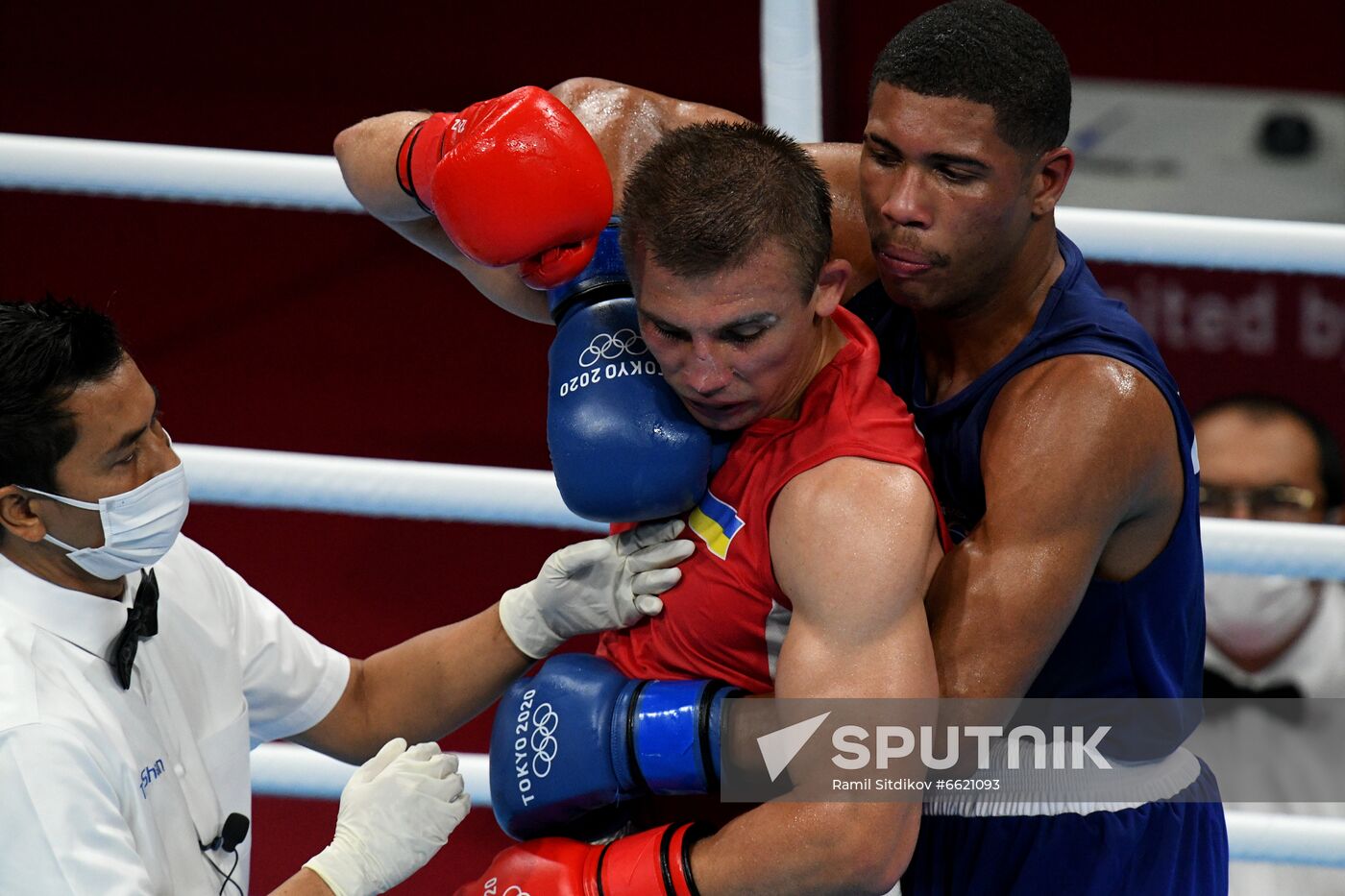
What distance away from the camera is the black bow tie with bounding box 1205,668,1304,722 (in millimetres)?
3271

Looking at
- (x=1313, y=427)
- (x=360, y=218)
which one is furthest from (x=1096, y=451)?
(x=360, y=218)

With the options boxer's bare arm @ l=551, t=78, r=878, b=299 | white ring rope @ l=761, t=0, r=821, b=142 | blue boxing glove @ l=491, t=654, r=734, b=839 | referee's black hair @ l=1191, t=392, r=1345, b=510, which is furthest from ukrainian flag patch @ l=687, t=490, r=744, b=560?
referee's black hair @ l=1191, t=392, r=1345, b=510

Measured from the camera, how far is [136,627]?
197cm

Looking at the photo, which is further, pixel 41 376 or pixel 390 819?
pixel 390 819

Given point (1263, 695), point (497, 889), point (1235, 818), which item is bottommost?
point (1263, 695)

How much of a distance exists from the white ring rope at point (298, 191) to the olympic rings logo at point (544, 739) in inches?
35.6

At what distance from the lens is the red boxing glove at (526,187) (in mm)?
1877

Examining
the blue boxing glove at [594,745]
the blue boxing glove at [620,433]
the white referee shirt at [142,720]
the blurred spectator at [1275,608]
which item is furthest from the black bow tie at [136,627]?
the blurred spectator at [1275,608]

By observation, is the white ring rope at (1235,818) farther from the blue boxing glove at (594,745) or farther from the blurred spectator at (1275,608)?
the blurred spectator at (1275,608)

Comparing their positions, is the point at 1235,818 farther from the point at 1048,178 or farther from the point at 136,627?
the point at 136,627

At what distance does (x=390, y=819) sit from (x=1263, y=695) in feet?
6.56

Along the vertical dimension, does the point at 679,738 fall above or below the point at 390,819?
above

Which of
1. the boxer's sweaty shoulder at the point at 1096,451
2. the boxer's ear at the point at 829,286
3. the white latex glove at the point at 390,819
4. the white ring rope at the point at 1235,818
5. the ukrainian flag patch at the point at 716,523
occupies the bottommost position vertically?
the white ring rope at the point at 1235,818

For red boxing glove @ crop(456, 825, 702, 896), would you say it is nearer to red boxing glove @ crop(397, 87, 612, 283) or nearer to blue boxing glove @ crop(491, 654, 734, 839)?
blue boxing glove @ crop(491, 654, 734, 839)
